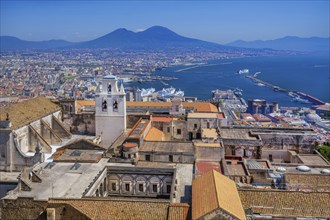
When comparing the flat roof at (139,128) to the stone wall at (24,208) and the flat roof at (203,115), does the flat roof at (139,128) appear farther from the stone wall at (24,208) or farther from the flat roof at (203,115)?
the stone wall at (24,208)

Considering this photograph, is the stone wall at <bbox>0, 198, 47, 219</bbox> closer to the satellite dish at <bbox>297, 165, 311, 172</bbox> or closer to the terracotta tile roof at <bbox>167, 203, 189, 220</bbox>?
the terracotta tile roof at <bbox>167, 203, 189, 220</bbox>

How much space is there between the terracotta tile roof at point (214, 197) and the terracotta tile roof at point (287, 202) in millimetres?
1798

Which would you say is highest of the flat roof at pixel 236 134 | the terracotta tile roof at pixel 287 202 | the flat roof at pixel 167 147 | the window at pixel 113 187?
the flat roof at pixel 236 134

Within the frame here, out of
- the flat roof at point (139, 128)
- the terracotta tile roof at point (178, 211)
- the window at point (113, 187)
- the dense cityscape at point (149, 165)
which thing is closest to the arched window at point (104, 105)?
the dense cityscape at point (149, 165)

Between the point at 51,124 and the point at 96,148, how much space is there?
8.54 meters

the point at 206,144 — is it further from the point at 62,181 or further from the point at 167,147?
the point at 62,181

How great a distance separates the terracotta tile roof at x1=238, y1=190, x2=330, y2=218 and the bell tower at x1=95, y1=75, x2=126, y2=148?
15.1 metres

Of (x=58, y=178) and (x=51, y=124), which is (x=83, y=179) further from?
(x=51, y=124)

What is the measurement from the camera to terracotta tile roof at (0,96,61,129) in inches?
1244

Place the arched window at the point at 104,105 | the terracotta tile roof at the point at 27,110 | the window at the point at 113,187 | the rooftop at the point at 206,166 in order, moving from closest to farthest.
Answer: the rooftop at the point at 206,166, the window at the point at 113,187, the terracotta tile roof at the point at 27,110, the arched window at the point at 104,105

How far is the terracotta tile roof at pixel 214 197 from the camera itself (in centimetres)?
1688

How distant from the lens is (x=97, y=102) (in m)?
33.4

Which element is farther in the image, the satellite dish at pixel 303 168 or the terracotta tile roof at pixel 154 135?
the terracotta tile roof at pixel 154 135

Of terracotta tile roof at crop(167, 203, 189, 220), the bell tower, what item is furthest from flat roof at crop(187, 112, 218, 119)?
terracotta tile roof at crop(167, 203, 189, 220)
